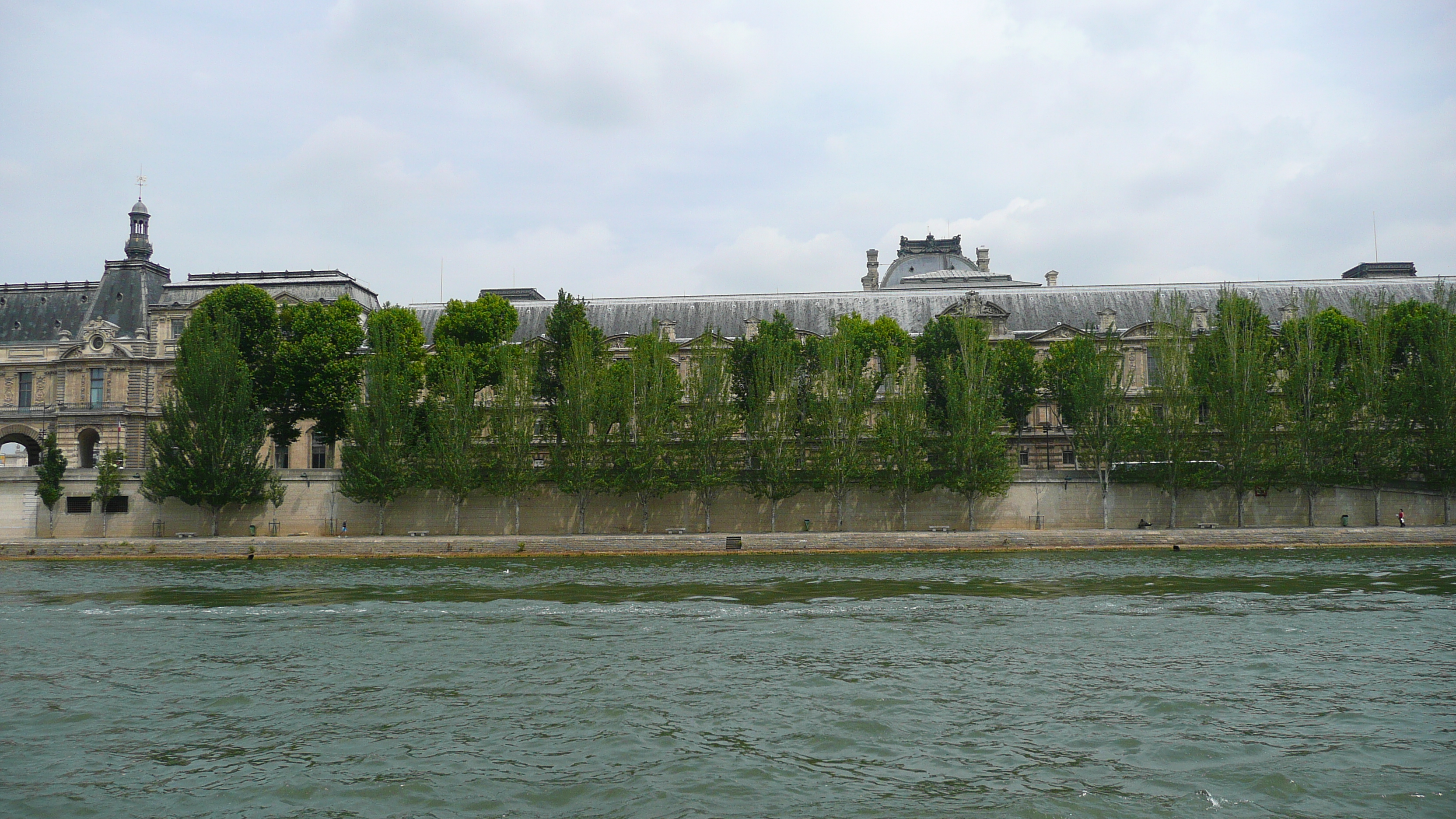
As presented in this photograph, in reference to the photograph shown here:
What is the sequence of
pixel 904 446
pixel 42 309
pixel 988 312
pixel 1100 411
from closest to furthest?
1. pixel 904 446
2. pixel 1100 411
3. pixel 988 312
4. pixel 42 309

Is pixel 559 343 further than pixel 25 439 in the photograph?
No

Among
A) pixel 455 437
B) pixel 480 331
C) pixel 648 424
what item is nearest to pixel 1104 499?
pixel 648 424

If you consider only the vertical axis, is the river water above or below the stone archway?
below

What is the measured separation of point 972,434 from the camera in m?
49.9

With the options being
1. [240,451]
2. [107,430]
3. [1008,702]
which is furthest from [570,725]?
[107,430]

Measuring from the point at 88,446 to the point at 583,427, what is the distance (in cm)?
3752

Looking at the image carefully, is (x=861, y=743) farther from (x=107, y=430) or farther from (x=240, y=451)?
(x=107, y=430)

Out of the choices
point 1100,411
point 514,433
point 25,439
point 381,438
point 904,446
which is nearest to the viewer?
point 381,438

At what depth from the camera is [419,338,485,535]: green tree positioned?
49406mm

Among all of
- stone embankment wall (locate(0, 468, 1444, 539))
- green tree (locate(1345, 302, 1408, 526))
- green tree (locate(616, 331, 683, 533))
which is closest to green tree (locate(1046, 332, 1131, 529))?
stone embankment wall (locate(0, 468, 1444, 539))

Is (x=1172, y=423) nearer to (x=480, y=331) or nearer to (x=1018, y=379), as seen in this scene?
(x=1018, y=379)

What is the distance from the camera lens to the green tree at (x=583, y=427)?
49.7m

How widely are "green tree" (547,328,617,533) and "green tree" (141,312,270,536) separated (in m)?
14.3

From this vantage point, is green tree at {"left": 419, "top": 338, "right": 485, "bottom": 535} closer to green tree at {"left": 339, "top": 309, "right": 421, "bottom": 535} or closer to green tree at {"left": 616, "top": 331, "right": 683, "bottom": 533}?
green tree at {"left": 339, "top": 309, "right": 421, "bottom": 535}
